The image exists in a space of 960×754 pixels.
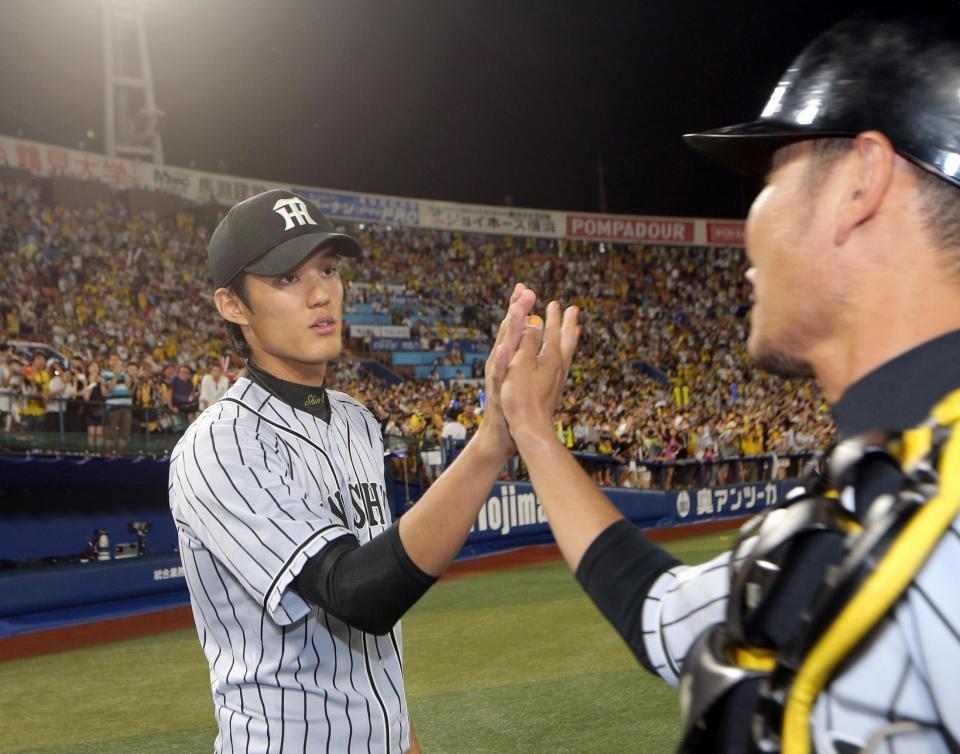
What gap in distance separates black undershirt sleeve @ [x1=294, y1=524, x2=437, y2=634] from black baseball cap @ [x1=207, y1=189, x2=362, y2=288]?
804mm

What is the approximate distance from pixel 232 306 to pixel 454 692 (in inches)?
175

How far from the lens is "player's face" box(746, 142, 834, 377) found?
1.16 metres

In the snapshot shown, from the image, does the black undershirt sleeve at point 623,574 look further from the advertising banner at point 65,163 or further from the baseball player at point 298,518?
the advertising banner at point 65,163

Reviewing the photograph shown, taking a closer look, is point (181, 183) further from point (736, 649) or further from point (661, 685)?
point (736, 649)

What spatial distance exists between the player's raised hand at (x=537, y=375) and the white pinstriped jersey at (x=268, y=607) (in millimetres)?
644

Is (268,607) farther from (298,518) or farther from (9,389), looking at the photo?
(9,389)

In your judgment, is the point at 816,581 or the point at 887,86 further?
the point at 887,86

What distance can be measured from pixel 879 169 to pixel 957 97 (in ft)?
0.35

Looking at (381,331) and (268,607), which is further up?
(268,607)

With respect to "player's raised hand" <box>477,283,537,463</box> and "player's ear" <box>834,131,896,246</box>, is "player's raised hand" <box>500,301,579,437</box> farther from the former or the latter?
"player's ear" <box>834,131,896,246</box>

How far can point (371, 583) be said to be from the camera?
1768mm

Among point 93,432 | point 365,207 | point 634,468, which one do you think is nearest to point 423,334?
point 365,207

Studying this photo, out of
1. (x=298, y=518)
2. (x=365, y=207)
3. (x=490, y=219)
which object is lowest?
(x=298, y=518)

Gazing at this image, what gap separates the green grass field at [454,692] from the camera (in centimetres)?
533
